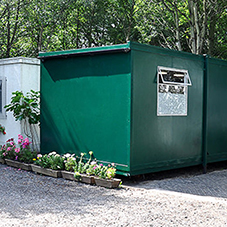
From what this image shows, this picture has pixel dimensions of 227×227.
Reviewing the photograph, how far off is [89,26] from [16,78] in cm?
1016

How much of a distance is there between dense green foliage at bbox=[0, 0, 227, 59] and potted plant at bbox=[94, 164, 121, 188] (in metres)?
9.02

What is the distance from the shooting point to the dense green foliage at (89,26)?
1533 cm

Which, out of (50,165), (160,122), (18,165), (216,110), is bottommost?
(18,165)

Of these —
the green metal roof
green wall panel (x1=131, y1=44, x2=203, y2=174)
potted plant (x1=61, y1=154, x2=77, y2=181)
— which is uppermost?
the green metal roof

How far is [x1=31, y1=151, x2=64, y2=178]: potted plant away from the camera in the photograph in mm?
7367

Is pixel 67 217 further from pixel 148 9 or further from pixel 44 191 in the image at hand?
pixel 148 9

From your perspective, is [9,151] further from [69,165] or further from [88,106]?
[88,106]

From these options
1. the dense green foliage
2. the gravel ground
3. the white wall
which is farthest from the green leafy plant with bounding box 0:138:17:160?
the dense green foliage

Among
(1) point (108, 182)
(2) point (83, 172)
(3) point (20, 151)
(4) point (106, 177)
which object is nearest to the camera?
(1) point (108, 182)

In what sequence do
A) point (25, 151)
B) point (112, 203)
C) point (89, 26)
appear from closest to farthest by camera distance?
point (112, 203) → point (25, 151) → point (89, 26)

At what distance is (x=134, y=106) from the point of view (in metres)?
6.69

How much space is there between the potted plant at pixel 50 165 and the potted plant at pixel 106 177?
96 centimetres

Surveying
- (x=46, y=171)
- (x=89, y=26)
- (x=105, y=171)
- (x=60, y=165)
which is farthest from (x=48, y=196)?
(x=89, y=26)

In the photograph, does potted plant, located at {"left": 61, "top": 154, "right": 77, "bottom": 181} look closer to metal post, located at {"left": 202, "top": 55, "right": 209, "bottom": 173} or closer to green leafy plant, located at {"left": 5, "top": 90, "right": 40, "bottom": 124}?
green leafy plant, located at {"left": 5, "top": 90, "right": 40, "bottom": 124}
